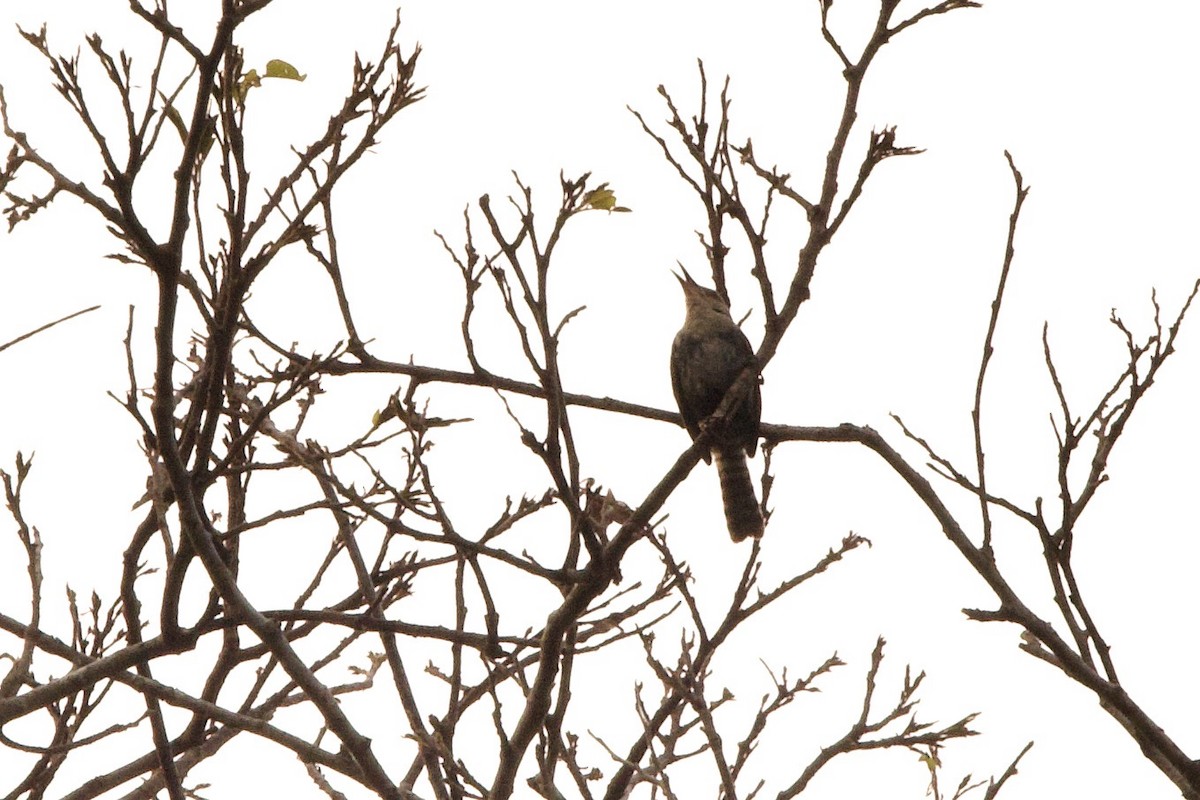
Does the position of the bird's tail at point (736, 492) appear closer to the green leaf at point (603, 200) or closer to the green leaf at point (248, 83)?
the green leaf at point (603, 200)

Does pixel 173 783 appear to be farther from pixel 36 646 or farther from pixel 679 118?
pixel 679 118

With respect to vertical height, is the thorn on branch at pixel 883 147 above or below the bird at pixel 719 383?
below

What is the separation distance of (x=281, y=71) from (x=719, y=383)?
11.3ft

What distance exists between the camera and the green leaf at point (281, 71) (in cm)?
337

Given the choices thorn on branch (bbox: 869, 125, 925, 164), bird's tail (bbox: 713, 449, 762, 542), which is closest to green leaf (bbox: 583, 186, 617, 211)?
thorn on branch (bbox: 869, 125, 925, 164)

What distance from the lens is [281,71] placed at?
11.1 ft

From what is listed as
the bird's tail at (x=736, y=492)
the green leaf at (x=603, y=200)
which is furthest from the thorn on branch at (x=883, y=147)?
the bird's tail at (x=736, y=492)

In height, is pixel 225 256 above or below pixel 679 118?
below

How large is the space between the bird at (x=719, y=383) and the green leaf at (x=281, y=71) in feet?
9.28

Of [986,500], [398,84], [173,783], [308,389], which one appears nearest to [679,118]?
[398,84]

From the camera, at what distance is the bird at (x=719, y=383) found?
6121mm

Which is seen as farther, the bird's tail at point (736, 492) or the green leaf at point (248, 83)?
the bird's tail at point (736, 492)

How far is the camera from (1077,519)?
2.84m

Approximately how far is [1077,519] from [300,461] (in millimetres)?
1902
